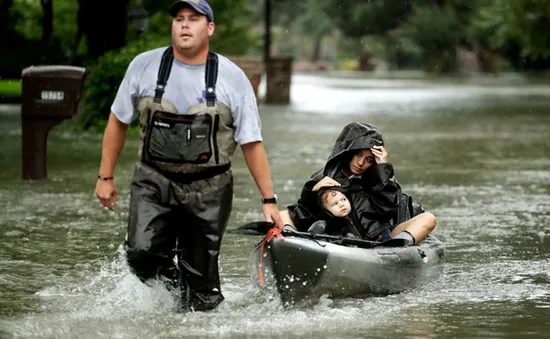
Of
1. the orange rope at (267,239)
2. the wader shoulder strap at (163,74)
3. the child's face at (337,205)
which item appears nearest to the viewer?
the wader shoulder strap at (163,74)

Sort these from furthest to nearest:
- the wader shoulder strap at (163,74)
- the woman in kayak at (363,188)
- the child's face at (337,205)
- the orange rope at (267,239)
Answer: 1. the woman in kayak at (363,188)
2. the child's face at (337,205)
3. the orange rope at (267,239)
4. the wader shoulder strap at (163,74)

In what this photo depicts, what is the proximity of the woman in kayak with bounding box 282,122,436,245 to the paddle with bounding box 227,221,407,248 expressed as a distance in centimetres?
19

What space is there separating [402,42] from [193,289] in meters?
91.6

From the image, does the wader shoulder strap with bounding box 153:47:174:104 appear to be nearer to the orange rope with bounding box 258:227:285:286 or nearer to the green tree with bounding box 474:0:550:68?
the orange rope with bounding box 258:227:285:286

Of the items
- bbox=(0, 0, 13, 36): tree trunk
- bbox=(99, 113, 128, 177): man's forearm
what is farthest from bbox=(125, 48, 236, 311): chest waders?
bbox=(0, 0, 13, 36): tree trunk

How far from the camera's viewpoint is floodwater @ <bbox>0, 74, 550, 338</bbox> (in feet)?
25.3

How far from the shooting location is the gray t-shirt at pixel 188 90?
741 cm

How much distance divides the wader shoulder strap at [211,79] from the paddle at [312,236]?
0.82 meters

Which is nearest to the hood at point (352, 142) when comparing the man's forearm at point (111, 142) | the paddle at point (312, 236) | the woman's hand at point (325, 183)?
the woman's hand at point (325, 183)

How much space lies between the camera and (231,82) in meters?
7.49

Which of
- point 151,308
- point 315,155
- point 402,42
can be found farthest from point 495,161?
point 402,42

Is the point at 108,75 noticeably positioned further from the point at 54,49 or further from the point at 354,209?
the point at 354,209

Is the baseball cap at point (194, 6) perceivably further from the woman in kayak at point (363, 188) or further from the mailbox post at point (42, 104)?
the mailbox post at point (42, 104)

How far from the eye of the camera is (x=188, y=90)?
7406 millimetres
